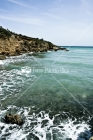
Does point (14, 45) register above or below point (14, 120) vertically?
above

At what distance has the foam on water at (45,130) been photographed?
8352 millimetres

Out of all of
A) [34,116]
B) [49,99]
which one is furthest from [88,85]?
[34,116]

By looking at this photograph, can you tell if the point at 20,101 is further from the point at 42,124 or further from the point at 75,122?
the point at 75,122

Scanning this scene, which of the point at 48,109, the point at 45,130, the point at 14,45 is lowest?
the point at 45,130

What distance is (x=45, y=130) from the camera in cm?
892

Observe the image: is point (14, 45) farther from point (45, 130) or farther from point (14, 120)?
point (45, 130)

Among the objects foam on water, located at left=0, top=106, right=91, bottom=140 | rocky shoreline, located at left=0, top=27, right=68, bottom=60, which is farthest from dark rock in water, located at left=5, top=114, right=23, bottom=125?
rocky shoreline, located at left=0, top=27, right=68, bottom=60

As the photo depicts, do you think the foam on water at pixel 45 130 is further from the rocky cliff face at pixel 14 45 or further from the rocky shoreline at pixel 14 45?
the rocky cliff face at pixel 14 45

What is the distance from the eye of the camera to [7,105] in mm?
12000

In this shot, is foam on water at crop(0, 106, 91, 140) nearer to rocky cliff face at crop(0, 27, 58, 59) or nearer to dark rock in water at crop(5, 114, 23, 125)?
dark rock in water at crop(5, 114, 23, 125)

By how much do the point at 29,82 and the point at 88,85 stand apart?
21.6 ft

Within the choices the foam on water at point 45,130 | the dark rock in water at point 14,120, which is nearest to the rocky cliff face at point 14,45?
the dark rock in water at point 14,120

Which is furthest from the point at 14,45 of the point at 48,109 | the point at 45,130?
the point at 45,130

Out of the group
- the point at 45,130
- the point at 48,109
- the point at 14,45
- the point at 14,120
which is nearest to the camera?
the point at 45,130
